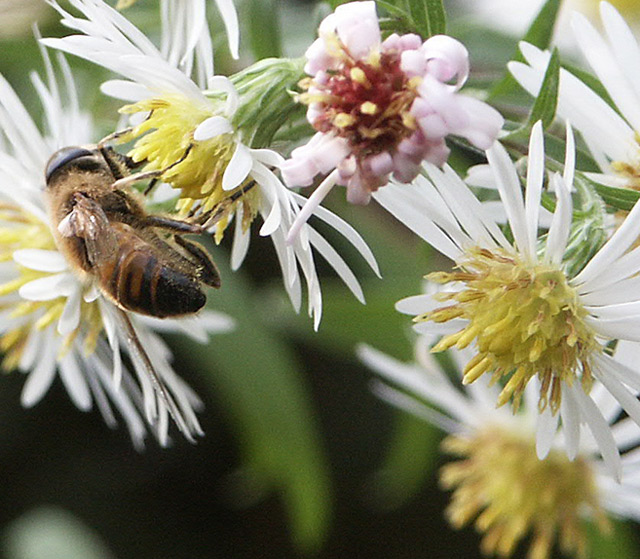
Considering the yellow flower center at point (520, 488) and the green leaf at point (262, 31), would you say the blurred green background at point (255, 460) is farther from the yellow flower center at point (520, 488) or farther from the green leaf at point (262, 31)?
the green leaf at point (262, 31)

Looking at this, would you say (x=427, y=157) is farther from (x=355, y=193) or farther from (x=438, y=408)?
(x=438, y=408)

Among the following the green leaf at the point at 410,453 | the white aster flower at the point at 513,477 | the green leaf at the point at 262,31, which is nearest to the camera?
the green leaf at the point at 262,31

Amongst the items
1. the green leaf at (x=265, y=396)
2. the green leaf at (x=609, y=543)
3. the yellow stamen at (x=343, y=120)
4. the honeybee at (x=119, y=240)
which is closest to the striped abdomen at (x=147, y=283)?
the honeybee at (x=119, y=240)

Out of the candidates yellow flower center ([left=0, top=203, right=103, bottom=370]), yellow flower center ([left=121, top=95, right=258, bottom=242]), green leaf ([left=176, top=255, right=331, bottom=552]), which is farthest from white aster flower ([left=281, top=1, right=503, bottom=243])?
green leaf ([left=176, top=255, right=331, bottom=552])

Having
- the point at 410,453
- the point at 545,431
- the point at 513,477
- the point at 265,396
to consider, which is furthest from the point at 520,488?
the point at 545,431

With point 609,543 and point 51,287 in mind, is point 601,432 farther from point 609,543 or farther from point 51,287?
point 609,543

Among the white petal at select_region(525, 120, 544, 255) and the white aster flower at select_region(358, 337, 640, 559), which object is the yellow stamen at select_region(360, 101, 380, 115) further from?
the white aster flower at select_region(358, 337, 640, 559)
